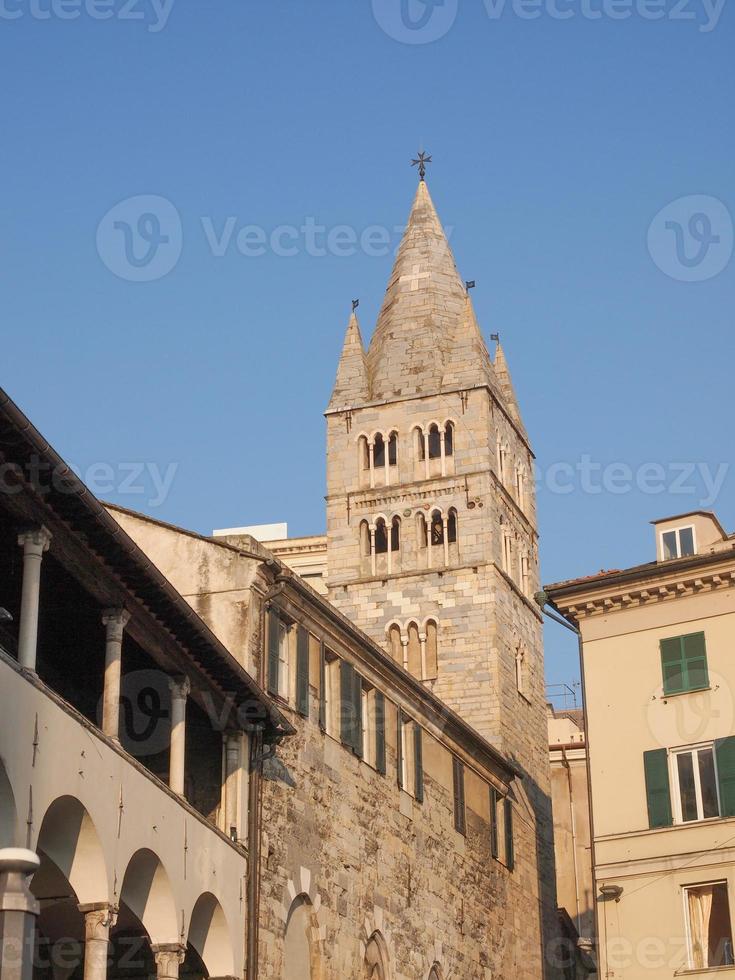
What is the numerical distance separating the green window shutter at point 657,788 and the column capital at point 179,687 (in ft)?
26.7

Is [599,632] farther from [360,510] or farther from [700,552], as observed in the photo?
[360,510]

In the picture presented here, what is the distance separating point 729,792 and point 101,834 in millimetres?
10903

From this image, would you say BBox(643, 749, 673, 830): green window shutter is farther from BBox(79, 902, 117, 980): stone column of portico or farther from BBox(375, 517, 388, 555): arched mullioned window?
BBox(375, 517, 388, 555): arched mullioned window

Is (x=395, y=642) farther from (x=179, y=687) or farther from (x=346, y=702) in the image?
(x=179, y=687)

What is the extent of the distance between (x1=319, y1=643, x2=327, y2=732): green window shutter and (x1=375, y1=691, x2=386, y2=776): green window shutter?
2478mm

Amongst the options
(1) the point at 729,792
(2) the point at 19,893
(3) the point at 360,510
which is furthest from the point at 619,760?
(3) the point at 360,510

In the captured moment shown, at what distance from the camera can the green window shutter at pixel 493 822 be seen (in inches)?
1545

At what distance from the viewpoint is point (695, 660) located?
27.8m

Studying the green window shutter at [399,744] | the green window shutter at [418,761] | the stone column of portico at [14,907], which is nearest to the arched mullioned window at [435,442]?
the green window shutter at [418,761]

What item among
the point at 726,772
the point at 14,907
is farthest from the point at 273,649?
the point at 14,907

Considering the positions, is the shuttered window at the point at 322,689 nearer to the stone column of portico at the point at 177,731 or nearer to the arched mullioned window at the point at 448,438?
the stone column of portico at the point at 177,731

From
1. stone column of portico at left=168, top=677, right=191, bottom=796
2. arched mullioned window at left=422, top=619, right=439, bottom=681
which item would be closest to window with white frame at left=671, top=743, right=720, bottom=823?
stone column of portico at left=168, top=677, right=191, bottom=796

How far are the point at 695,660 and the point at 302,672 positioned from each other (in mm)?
6850

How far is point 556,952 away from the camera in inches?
1833
